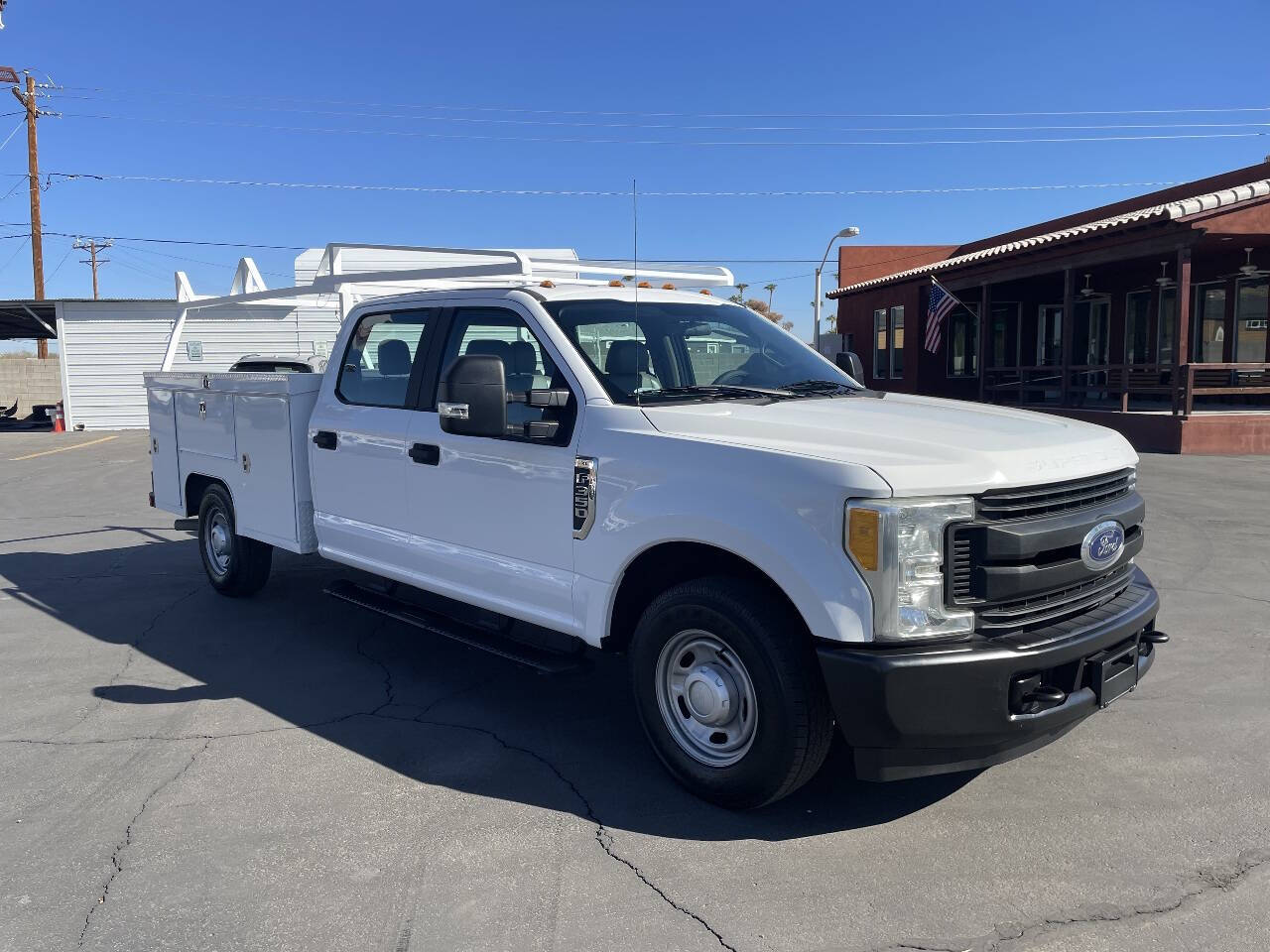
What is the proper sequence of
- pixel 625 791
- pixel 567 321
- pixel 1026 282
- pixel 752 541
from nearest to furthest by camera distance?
pixel 752 541 → pixel 625 791 → pixel 567 321 → pixel 1026 282

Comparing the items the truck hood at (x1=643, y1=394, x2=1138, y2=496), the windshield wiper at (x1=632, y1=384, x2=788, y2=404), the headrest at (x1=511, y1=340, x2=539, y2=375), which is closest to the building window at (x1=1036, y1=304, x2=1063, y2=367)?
the truck hood at (x1=643, y1=394, x2=1138, y2=496)

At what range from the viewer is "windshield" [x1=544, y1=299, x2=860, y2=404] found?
4.34m

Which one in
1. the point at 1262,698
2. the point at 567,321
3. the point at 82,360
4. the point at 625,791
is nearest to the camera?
the point at 625,791

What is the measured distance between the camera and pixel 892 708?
313cm

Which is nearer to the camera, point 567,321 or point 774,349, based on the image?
point 567,321

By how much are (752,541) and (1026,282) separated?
22028 mm

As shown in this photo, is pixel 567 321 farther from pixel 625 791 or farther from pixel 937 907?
pixel 937 907

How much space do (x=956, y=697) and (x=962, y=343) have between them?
24477 mm

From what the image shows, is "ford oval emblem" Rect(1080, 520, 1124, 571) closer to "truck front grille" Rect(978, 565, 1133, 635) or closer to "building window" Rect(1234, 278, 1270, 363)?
"truck front grille" Rect(978, 565, 1133, 635)

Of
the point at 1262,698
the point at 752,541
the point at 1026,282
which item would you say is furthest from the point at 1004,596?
the point at 1026,282

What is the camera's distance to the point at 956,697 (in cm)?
316

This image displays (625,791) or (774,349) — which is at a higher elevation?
(774,349)

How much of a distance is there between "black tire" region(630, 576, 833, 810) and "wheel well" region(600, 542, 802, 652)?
2.3 inches

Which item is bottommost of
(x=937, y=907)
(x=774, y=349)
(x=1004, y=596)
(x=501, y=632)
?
(x=937, y=907)
